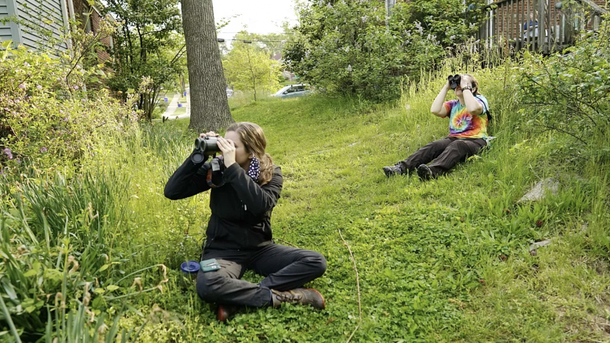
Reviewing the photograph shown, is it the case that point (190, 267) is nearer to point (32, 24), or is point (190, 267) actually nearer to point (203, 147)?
point (203, 147)

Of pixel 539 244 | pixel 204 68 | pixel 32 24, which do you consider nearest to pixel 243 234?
pixel 539 244

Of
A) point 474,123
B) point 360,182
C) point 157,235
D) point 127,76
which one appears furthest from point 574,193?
point 127,76

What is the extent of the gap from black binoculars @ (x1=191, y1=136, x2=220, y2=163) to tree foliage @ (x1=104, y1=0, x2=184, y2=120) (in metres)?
8.60

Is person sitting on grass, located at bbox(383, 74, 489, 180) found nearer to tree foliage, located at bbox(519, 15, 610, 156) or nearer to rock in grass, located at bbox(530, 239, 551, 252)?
tree foliage, located at bbox(519, 15, 610, 156)

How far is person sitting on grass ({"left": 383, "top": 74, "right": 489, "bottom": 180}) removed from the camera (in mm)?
4285

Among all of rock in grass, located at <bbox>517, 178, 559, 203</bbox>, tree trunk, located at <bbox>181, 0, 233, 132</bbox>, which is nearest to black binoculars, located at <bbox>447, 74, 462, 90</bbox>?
rock in grass, located at <bbox>517, 178, 559, 203</bbox>

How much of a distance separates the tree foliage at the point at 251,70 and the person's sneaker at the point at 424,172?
1737 centimetres

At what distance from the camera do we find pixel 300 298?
260 centimetres

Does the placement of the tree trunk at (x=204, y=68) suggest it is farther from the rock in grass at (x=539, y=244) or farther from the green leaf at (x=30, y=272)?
the green leaf at (x=30, y=272)

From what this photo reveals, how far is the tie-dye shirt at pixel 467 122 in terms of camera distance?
4516 mm

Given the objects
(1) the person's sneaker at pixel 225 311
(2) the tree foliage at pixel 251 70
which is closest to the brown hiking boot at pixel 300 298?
(1) the person's sneaker at pixel 225 311

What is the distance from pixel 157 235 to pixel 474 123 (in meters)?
3.44

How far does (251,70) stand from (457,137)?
59.7 ft

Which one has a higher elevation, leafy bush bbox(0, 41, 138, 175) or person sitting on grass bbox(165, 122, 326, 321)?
leafy bush bbox(0, 41, 138, 175)
